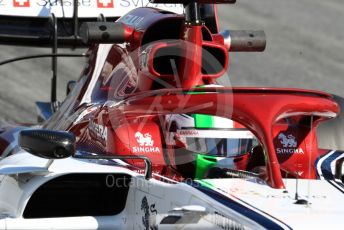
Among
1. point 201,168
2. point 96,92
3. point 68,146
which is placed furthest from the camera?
point 96,92

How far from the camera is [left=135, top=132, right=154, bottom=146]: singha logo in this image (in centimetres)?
445

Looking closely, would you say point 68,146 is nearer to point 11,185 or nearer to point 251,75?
point 11,185

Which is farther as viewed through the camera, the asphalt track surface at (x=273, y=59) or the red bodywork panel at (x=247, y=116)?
the asphalt track surface at (x=273, y=59)

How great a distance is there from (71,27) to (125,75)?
2.02 metres

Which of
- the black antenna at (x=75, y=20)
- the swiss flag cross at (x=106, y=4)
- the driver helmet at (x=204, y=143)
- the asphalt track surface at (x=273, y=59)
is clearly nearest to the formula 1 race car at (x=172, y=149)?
the driver helmet at (x=204, y=143)

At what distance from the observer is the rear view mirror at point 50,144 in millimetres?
3762

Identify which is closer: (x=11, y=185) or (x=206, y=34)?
(x=11, y=185)

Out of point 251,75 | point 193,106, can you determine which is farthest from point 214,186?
point 251,75

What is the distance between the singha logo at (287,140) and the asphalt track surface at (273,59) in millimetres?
5961

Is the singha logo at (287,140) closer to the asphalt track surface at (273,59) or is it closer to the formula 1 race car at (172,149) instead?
the formula 1 race car at (172,149)

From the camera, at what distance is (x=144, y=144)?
4445 millimetres

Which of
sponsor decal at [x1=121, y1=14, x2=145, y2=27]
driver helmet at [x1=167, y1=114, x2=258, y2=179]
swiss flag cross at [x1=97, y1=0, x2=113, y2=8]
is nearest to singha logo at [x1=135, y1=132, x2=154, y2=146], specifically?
driver helmet at [x1=167, y1=114, x2=258, y2=179]

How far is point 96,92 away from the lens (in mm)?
5422

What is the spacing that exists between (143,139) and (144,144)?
0.03 m
